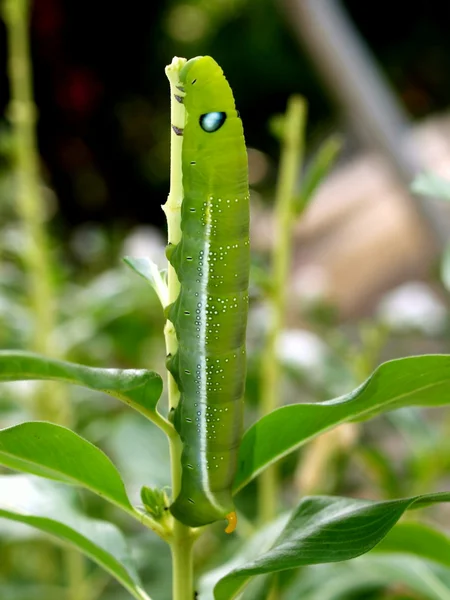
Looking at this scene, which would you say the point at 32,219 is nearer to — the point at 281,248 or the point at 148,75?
the point at 281,248

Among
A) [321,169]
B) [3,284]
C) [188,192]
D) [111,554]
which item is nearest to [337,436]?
[321,169]

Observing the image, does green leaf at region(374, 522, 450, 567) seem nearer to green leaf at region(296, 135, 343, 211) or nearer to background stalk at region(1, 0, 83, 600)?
green leaf at region(296, 135, 343, 211)

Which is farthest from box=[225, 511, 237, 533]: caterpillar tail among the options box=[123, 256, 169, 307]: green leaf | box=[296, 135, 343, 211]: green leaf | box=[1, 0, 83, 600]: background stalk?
box=[1, 0, 83, 600]: background stalk

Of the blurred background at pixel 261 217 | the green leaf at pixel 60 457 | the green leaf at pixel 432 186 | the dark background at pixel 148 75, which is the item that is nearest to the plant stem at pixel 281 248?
the blurred background at pixel 261 217

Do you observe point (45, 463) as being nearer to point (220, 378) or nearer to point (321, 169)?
point (220, 378)

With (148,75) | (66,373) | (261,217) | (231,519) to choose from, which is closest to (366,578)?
(231,519)

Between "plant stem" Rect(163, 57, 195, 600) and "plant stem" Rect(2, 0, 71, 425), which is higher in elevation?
"plant stem" Rect(2, 0, 71, 425)
